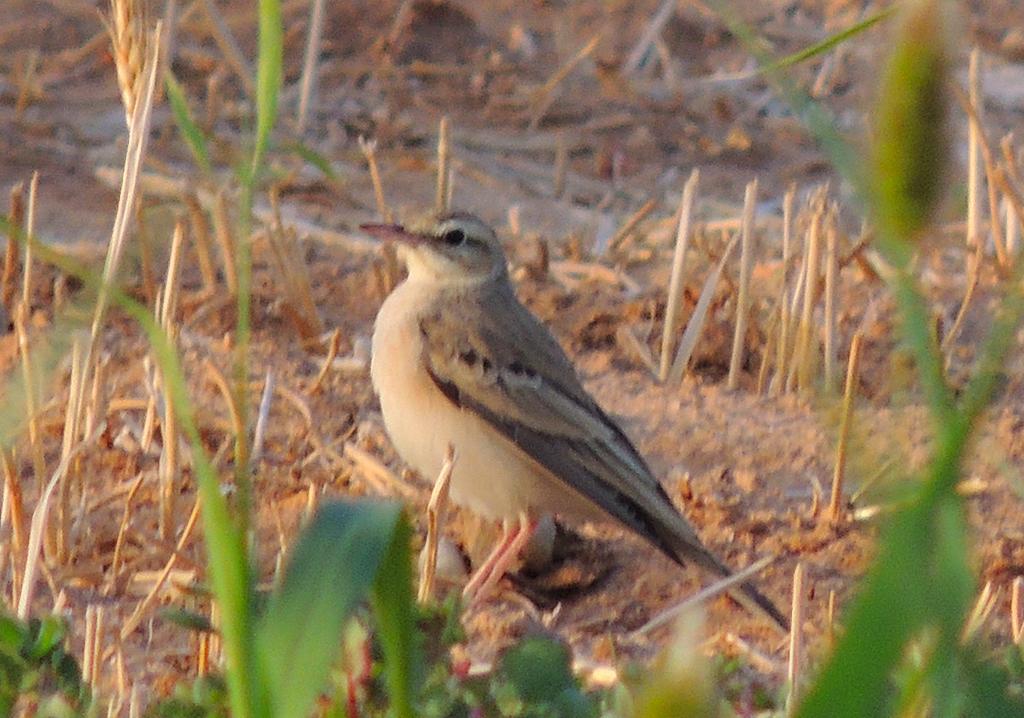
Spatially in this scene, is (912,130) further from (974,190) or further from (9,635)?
(974,190)

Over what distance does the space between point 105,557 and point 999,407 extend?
3.14 m

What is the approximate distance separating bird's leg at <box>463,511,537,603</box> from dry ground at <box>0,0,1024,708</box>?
0.07 m

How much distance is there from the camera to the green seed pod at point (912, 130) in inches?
58.5

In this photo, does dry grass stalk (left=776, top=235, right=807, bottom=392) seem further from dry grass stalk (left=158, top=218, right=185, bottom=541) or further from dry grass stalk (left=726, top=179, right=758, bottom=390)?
dry grass stalk (left=158, top=218, right=185, bottom=541)

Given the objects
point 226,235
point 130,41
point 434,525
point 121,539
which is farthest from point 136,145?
point 226,235

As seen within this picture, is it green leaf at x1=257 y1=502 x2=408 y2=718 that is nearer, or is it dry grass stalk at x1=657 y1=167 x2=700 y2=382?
green leaf at x1=257 y1=502 x2=408 y2=718

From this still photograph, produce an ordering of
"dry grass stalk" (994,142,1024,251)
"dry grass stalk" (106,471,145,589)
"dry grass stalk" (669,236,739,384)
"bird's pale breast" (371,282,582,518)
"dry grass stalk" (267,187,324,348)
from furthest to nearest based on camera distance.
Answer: "dry grass stalk" (267,187,324,348), "dry grass stalk" (669,236,739,384), "dry grass stalk" (994,142,1024,251), "bird's pale breast" (371,282,582,518), "dry grass stalk" (106,471,145,589)

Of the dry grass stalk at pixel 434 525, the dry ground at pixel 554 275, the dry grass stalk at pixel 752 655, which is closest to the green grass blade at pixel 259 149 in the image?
the dry ground at pixel 554 275

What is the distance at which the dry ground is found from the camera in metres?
4.88

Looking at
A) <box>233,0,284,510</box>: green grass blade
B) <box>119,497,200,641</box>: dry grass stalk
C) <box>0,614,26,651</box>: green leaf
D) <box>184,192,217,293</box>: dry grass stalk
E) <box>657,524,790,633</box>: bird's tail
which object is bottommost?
<box>657,524,790,633</box>: bird's tail

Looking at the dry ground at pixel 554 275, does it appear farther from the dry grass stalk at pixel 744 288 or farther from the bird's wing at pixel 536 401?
the bird's wing at pixel 536 401

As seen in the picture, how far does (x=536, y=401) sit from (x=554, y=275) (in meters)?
1.89

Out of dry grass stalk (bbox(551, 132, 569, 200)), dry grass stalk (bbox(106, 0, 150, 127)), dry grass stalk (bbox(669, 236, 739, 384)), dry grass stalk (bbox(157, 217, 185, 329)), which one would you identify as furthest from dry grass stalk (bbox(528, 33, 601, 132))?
dry grass stalk (bbox(106, 0, 150, 127))

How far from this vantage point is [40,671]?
283 cm
